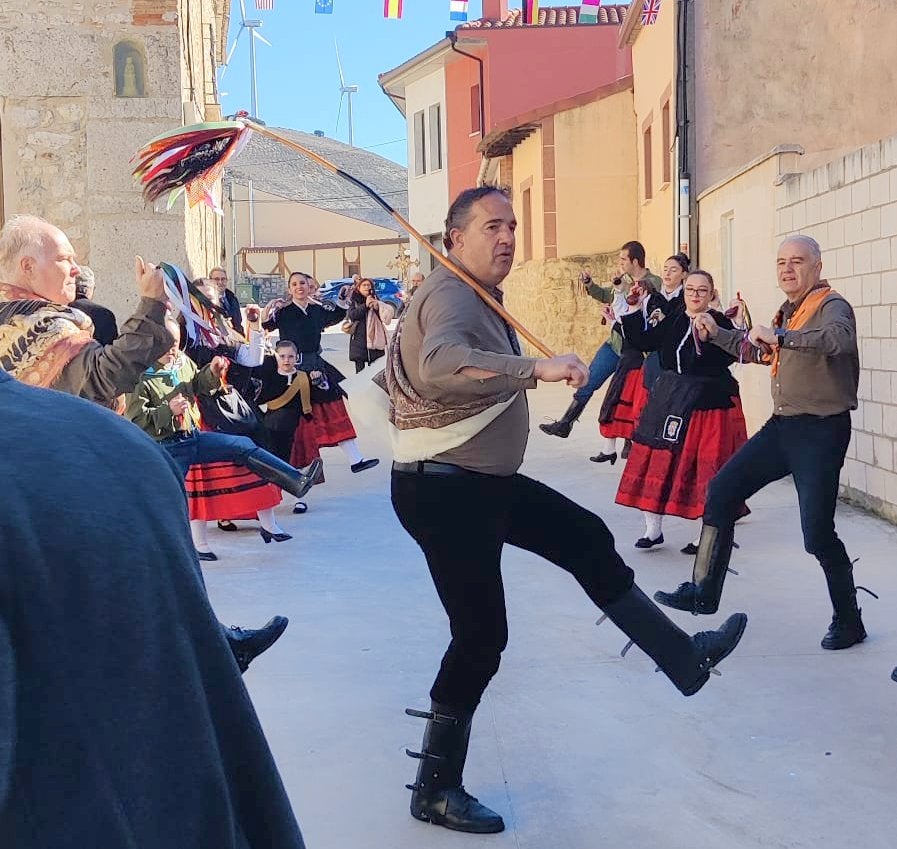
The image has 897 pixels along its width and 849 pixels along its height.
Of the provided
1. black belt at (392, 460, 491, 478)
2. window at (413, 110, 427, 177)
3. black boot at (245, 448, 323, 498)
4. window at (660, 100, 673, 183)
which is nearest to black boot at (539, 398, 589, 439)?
black boot at (245, 448, 323, 498)

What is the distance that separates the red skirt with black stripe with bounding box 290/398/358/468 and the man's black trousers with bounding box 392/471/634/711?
231 inches

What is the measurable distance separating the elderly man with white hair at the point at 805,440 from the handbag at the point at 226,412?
3.70m

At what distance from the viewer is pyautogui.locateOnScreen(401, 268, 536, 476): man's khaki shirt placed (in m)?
3.22

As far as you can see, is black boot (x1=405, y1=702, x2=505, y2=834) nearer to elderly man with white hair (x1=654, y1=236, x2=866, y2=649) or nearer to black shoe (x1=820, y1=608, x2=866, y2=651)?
elderly man with white hair (x1=654, y1=236, x2=866, y2=649)

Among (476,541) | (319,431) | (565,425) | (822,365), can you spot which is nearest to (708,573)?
(822,365)

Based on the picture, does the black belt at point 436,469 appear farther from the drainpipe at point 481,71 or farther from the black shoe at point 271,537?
the drainpipe at point 481,71

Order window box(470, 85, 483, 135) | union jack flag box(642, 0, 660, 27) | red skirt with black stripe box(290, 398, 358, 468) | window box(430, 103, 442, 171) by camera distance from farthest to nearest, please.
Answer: window box(430, 103, 442, 171)
window box(470, 85, 483, 135)
union jack flag box(642, 0, 660, 27)
red skirt with black stripe box(290, 398, 358, 468)

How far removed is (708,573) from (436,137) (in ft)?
98.9

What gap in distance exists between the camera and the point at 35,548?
1247 mm

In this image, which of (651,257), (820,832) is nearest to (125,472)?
(820,832)

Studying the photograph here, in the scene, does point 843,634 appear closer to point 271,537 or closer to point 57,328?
point 57,328

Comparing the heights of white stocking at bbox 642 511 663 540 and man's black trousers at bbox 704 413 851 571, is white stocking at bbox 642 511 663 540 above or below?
below

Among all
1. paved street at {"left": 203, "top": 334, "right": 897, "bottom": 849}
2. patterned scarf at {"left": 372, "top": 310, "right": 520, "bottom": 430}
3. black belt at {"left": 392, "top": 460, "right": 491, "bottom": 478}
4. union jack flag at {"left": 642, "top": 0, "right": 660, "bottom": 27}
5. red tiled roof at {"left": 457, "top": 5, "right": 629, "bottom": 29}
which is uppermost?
red tiled roof at {"left": 457, "top": 5, "right": 629, "bottom": 29}

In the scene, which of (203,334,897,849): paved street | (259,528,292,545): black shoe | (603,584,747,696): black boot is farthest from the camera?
(259,528,292,545): black shoe
